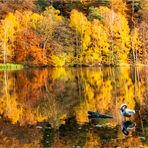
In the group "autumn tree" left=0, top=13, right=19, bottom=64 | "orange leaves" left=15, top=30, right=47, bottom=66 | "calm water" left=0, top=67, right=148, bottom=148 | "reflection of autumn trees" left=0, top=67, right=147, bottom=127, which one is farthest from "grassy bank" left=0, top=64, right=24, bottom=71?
"calm water" left=0, top=67, right=148, bottom=148

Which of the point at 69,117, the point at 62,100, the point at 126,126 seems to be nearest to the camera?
the point at 126,126

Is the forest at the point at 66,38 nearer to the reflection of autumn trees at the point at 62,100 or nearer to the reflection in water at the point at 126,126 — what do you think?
the reflection of autumn trees at the point at 62,100

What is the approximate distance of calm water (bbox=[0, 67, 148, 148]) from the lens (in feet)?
41.9

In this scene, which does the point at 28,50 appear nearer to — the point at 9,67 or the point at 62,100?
the point at 9,67

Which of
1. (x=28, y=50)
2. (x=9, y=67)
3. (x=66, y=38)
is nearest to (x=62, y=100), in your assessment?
(x=9, y=67)

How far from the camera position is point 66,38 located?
60000 mm

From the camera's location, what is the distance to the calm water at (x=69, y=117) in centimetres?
1278

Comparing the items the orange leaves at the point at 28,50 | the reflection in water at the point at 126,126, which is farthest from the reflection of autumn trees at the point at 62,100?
the orange leaves at the point at 28,50

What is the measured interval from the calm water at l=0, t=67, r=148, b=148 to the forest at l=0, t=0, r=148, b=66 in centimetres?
2819

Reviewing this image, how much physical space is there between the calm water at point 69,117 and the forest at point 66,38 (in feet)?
92.5

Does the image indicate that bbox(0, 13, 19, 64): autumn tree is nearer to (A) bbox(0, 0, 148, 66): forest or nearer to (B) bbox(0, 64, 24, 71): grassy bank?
(A) bbox(0, 0, 148, 66): forest

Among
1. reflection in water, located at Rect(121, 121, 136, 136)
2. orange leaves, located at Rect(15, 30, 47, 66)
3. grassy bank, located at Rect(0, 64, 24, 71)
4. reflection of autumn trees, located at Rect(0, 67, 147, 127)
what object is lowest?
reflection in water, located at Rect(121, 121, 136, 136)

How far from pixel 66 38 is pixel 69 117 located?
43.5 metres

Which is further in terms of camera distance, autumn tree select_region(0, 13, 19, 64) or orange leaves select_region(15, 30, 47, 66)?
orange leaves select_region(15, 30, 47, 66)
